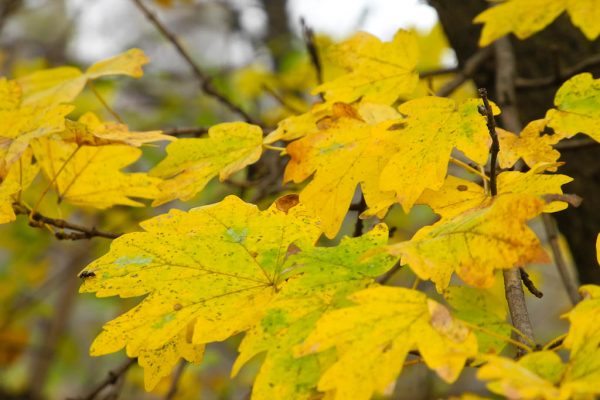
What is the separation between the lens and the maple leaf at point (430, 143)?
89cm

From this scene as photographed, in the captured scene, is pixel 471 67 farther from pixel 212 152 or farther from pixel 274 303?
pixel 274 303

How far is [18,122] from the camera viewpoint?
47.1 inches

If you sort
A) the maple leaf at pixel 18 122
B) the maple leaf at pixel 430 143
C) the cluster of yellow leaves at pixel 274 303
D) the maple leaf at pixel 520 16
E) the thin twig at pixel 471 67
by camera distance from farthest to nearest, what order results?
the thin twig at pixel 471 67 < the maple leaf at pixel 520 16 < the maple leaf at pixel 18 122 < the maple leaf at pixel 430 143 < the cluster of yellow leaves at pixel 274 303

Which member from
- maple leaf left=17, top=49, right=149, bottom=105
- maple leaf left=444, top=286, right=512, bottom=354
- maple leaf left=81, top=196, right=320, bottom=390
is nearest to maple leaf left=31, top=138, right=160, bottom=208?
maple leaf left=17, top=49, right=149, bottom=105

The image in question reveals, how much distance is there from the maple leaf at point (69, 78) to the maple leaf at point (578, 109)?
0.75 metres

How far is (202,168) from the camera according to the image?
3.58 ft

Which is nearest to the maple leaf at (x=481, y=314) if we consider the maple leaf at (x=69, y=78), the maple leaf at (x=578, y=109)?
the maple leaf at (x=578, y=109)

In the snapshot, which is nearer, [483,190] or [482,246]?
[482,246]

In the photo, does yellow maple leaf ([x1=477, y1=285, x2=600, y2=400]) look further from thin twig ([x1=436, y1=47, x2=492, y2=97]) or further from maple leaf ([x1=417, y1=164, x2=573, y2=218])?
thin twig ([x1=436, y1=47, x2=492, y2=97])

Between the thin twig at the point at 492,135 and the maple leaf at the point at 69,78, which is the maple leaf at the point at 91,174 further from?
the thin twig at the point at 492,135

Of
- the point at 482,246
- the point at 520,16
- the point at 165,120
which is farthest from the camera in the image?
the point at 165,120

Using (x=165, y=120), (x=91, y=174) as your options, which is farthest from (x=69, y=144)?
(x=165, y=120)

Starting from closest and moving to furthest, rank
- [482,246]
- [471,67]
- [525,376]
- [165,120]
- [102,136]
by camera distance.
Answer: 1. [525,376]
2. [482,246]
3. [102,136]
4. [471,67]
5. [165,120]

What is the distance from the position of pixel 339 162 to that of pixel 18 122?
61 cm
